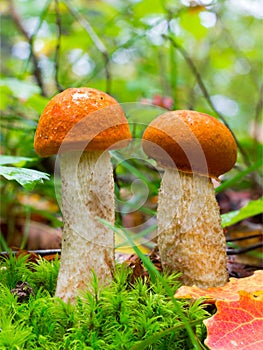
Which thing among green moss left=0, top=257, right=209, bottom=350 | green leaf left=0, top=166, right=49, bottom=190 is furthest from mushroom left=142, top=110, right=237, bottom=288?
green leaf left=0, top=166, right=49, bottom=190

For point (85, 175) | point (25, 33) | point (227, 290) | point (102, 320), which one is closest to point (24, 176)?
point (85, 175)

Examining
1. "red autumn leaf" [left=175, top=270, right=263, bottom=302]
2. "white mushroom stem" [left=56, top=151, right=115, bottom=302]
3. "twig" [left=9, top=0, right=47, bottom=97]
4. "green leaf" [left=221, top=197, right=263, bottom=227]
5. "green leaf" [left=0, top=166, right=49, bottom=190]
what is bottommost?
"red autumn leaf" [left=175, top=270, right=263, bottom=302]

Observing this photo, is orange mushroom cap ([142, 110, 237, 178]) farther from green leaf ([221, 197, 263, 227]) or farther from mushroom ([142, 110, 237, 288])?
green leaf ([221, 197, 263, 227])

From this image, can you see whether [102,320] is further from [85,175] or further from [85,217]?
[85,175]

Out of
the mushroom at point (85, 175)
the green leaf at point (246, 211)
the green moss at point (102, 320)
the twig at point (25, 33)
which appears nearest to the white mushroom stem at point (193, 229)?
the green moss at point (102, 320)

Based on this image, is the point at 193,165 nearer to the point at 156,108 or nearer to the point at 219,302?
the point at 219,302

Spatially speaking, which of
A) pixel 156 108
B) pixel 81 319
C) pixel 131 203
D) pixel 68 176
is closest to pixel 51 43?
pixel 156 108
